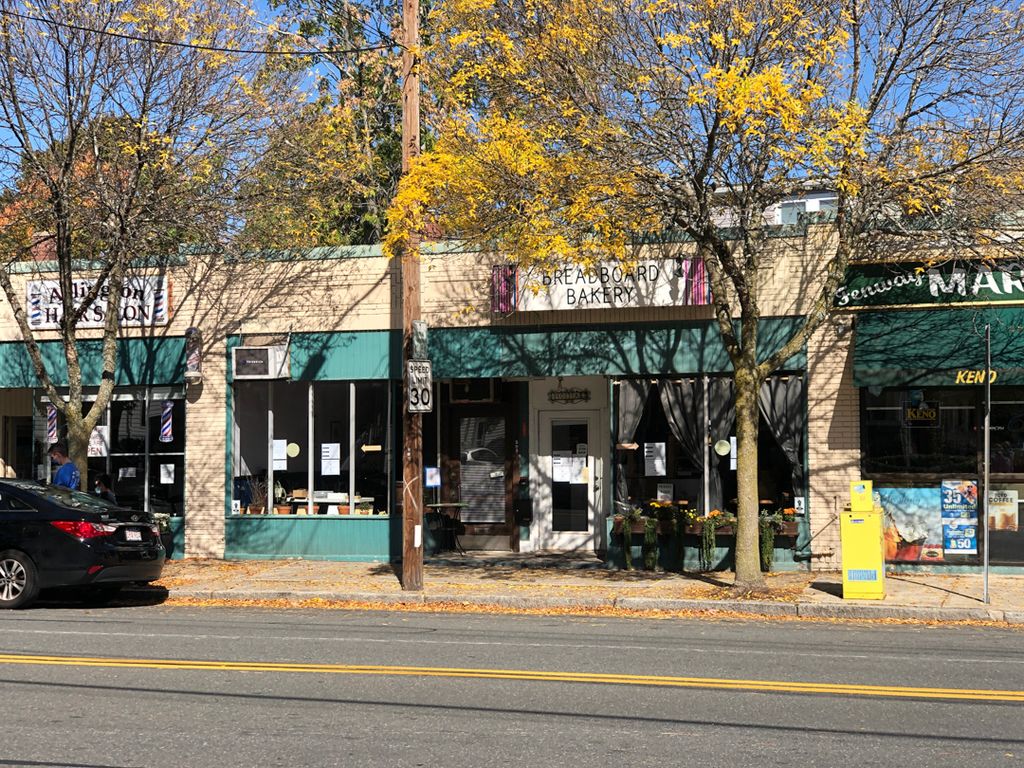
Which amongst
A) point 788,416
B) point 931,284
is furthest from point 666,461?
point 931,284

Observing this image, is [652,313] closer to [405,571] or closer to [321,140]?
[405,571]

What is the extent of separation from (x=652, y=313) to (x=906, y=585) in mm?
5294

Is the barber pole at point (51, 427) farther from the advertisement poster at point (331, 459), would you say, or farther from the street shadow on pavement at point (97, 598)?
the street shadow on pavement at point (97, 598)

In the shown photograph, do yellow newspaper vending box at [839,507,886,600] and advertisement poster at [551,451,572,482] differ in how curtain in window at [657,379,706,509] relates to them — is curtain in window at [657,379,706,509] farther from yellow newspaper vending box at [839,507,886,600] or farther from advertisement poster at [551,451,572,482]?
yellow newspaper vending box at [839,507,886,600]

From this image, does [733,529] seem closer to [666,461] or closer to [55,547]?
[666,461]

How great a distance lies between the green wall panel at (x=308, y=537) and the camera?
1778 cm

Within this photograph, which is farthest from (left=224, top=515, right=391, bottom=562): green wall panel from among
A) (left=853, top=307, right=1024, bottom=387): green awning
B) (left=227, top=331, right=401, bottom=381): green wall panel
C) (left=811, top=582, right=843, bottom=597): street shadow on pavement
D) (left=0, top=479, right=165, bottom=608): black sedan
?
(left=853, top=307, right=1024, bottom=387): green awning

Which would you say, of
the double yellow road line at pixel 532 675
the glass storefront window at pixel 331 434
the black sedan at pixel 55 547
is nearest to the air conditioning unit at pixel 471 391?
the glass storefront window at pixel 331 434

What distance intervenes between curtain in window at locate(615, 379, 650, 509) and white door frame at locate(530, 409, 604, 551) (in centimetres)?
143

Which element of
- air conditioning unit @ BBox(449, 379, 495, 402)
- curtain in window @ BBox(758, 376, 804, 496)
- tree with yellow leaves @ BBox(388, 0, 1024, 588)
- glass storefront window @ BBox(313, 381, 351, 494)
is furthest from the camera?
air conditioning unit @ BBox(449, 379, 495, 402)

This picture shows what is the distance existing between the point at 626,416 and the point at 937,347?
4.56 meters

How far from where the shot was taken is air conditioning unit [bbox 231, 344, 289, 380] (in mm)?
18125

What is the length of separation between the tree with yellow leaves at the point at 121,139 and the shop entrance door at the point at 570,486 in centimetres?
640

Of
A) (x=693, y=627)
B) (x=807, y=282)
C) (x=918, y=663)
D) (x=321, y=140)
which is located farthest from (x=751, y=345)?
(x=321, y=140)
